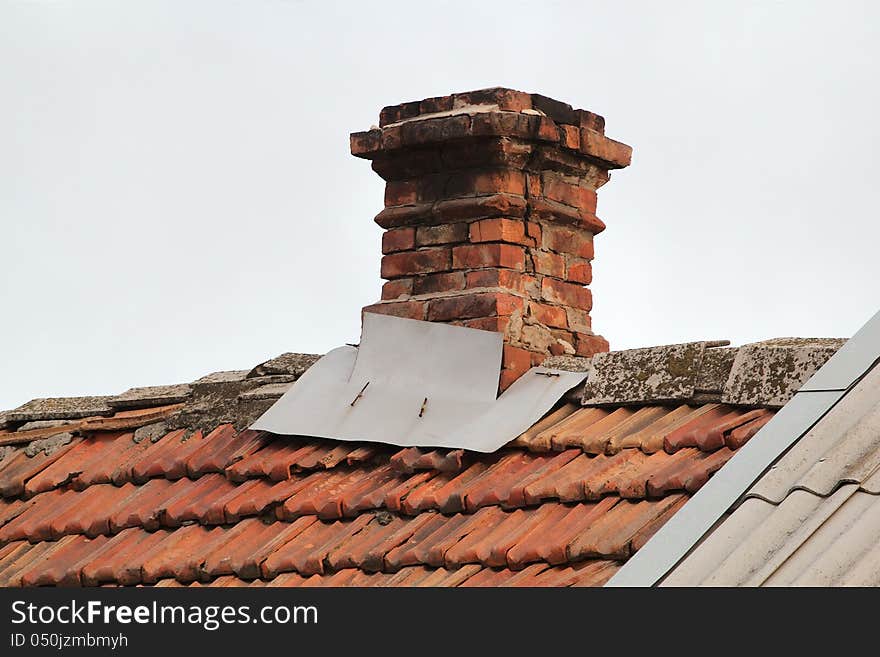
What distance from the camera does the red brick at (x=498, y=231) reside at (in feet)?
21.5

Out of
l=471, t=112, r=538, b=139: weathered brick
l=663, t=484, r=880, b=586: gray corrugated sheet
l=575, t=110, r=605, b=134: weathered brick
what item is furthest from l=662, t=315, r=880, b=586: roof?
l=575, t=110, r=605, b=134: weathered brick

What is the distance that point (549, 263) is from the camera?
6.77 meters

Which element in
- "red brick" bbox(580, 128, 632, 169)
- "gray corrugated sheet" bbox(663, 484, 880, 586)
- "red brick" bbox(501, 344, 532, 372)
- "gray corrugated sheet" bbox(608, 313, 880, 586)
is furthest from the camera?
"red brick" bbox(580, 128, 632, 169)

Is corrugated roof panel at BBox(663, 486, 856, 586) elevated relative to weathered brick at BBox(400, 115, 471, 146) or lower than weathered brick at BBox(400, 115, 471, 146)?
lower

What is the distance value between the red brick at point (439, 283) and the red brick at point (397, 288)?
3 centimetres

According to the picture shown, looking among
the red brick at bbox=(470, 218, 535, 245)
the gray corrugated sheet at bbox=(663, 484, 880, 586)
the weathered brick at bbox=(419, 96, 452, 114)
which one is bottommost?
the gray corrugated sheet at bbox=(663, 484, 880, 586)

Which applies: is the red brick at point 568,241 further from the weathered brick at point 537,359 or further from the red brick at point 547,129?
the weathered brick at point 537,359

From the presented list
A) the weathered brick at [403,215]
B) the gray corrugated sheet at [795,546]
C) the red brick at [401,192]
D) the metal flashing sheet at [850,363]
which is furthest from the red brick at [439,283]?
the gray corrugated sheet at [795,546]

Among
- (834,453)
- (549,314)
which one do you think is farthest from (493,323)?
(834,453)

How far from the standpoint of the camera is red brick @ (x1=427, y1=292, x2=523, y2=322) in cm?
643

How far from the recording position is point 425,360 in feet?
21.1

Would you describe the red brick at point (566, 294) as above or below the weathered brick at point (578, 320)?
above

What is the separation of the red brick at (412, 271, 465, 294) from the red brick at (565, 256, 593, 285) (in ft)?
1.72

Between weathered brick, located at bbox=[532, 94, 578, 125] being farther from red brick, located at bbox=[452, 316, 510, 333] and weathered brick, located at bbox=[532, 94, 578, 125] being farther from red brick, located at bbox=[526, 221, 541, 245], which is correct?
red brick, located at bbox=[452, 316, 510, 333]
